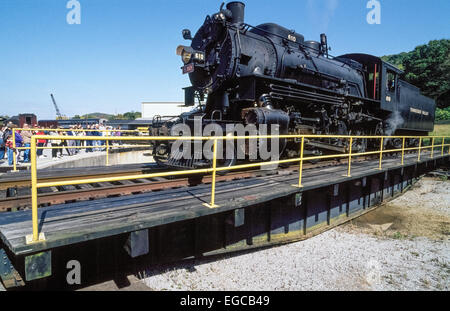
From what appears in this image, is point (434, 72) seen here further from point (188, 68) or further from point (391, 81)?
point (188, 68)

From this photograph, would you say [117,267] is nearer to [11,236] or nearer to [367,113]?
[11,236]

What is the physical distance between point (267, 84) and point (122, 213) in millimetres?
5060

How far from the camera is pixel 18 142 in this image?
10.4 meters

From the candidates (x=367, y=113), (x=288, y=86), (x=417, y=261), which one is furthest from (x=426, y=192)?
(x=288, y=86)

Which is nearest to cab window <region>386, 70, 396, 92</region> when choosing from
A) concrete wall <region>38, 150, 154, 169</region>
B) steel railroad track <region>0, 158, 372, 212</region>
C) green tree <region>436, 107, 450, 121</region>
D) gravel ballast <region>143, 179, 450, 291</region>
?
gravel ballast <region>143, 179, 450, 291</region>

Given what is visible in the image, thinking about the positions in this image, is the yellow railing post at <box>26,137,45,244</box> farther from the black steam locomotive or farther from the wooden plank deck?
the black steam locomotive

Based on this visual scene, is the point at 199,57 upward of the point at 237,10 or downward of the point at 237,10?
downward

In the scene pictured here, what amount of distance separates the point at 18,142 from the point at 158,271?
31.4 ft

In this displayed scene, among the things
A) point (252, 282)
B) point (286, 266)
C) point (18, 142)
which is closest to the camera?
point (252, 282)

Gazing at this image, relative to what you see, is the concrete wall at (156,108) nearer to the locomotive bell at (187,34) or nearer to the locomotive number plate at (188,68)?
the locomotive bell at (187,34)

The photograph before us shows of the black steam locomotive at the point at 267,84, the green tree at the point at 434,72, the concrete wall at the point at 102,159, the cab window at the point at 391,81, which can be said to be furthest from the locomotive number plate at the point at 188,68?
the green tree at the point at 434,72

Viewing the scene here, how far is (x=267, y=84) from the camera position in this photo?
6949 millimetres

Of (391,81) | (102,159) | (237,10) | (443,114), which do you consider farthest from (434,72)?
(102,159)

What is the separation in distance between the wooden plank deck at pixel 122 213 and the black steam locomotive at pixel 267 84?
1.35 meters
